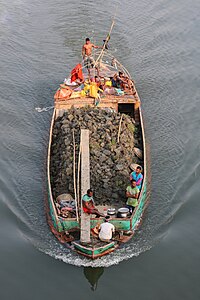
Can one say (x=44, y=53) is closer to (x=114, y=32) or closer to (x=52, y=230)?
(x=114, y=32)

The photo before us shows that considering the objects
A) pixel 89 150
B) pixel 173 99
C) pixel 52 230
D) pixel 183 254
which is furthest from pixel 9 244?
pixel 173 99

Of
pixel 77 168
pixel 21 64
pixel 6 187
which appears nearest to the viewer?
pixel 77 168

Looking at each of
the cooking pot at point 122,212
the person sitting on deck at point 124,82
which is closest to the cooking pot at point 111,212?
the cooking pot at point 122,212

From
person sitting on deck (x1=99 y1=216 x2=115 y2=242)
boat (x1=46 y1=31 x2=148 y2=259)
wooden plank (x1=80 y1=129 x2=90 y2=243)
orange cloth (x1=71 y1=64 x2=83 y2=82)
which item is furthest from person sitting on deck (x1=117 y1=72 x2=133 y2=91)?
person sitting on deck (x1=99 y1=216 x2=115 y2=242)

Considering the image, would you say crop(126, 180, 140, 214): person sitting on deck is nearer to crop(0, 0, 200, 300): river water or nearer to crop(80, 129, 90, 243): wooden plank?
crop(0, 0, 200, 300): river water

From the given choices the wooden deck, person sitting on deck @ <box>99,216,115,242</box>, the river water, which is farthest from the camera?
the wooden deck

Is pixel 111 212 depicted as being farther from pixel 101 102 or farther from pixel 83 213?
pixel 101 102
